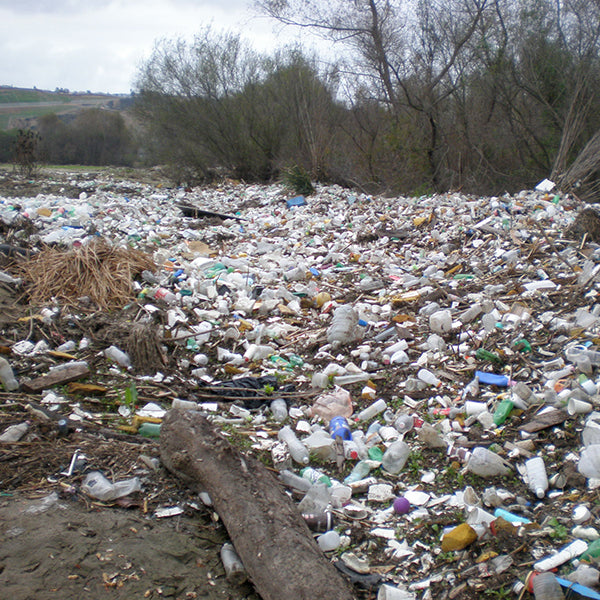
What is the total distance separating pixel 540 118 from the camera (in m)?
9.18

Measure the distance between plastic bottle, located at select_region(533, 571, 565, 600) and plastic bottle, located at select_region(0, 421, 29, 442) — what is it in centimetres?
210

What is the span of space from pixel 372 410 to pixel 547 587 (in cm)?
136

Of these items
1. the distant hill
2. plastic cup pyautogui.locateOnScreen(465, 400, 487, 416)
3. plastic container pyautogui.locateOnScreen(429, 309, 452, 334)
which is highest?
the distant hill

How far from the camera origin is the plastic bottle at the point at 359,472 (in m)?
2.28

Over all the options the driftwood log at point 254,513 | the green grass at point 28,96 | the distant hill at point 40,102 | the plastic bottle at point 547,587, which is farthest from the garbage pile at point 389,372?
the green grass at point 28,96

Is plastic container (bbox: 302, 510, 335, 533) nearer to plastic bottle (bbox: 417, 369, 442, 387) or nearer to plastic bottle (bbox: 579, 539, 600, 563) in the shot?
plastic bottle (bbox: 579, 539, 600, 563)

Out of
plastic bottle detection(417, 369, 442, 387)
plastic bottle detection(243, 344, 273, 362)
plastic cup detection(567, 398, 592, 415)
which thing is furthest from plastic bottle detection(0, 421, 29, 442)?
plastic cup detection(567, 398, 592, 415)

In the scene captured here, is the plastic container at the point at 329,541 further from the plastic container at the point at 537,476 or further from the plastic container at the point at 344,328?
the plastic container at the point at 344,328

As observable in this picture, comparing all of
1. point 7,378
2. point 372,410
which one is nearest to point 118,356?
point 7,378

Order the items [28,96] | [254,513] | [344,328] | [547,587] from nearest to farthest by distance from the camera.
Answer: [547,587] < [254,513] < [344,328] < [28,96]

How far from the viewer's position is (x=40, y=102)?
4228 cm

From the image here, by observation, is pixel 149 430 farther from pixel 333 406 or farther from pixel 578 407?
pixel 578 407

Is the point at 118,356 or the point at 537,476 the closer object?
the point at 537,476

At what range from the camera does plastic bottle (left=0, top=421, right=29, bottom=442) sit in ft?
7.08
